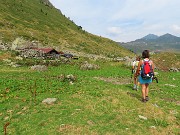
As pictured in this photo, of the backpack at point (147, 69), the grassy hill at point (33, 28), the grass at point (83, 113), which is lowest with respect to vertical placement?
the grass at point (83, 113)

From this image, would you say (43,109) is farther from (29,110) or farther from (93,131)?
(93,131)

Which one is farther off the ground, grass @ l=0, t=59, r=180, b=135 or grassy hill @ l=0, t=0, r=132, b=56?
grassy hill @ l=0, t=0, r=132, b=56

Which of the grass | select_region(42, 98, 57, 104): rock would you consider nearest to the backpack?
the grass

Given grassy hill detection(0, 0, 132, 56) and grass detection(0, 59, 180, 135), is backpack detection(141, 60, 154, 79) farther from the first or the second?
grassy hill detection(0, 0, 132, 56)

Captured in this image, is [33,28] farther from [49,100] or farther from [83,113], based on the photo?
[83,113]

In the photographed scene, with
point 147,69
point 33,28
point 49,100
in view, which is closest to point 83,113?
point 49,100

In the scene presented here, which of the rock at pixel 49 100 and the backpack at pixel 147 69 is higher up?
the backpack at pixel 147 69

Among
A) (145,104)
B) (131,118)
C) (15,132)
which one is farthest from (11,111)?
(145,104)

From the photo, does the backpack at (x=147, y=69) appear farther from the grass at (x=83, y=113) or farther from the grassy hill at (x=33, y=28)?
the grassy hill at (x=33, y=28)

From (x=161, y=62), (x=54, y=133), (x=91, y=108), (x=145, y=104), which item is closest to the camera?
(x=54, y=133)

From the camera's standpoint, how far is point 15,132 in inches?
516

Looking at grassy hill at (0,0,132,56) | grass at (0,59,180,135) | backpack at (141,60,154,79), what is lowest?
grass at (0,59,180,135)

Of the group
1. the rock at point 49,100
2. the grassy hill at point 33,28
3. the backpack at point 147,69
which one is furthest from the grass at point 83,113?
the grassy hill at point 33,28

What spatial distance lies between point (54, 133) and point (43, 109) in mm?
3426
